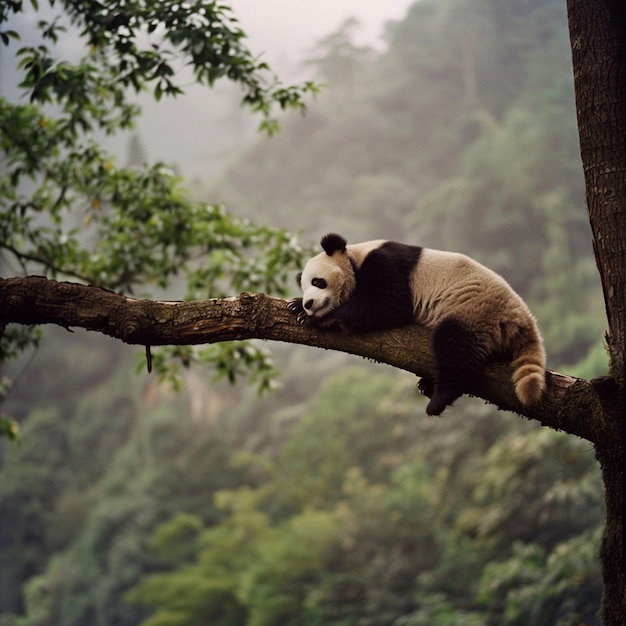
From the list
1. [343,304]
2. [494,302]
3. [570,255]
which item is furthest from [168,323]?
[570,255]

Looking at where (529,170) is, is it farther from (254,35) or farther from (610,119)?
(610,119)

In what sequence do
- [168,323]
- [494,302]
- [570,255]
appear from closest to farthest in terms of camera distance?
1. [168,323]
2. [494,302]
3. [570,255]

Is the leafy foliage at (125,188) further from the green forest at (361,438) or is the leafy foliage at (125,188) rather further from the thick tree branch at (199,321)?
the green forest at (361,438)

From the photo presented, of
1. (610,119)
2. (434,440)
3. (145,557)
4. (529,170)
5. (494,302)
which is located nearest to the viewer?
(610,119)

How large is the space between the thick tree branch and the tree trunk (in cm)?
31

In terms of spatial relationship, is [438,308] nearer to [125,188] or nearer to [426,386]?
[426,386]

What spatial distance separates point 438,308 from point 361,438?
11398mm

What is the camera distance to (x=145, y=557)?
47.3 ft

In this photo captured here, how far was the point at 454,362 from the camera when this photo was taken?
2.93 m

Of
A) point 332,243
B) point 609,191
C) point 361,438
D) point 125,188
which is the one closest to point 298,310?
point 332,243

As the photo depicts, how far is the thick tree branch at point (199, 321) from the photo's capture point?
9.93ft

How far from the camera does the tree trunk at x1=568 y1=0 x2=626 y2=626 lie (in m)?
2.69

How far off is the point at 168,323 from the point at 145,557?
501 inches

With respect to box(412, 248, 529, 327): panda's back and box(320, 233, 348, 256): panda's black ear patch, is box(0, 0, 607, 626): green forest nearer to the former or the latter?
box(412, 248, 529, 327): panda's back
